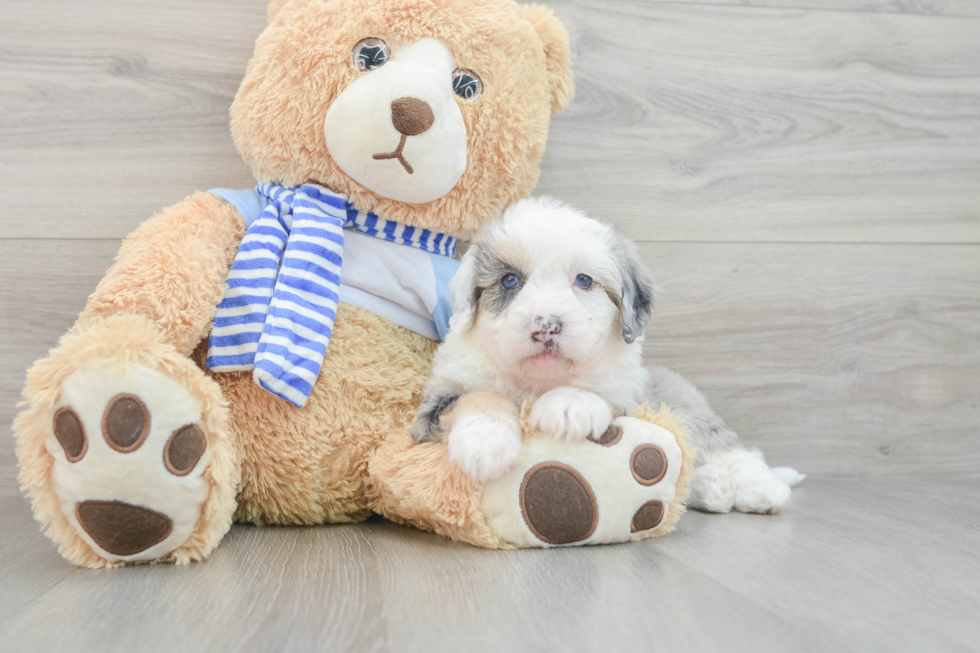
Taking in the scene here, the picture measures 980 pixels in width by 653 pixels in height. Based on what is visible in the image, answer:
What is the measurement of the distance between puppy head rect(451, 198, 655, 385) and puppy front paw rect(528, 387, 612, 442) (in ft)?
0.24

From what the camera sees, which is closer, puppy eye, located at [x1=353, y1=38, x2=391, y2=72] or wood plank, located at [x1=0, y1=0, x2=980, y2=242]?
puppy eye, located at [x1=353, y1=38, x2=391, y2=72]

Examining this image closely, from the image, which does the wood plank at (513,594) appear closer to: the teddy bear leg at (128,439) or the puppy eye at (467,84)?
the teddy bear leg at (128,439)

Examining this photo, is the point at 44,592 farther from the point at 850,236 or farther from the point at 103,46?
the point at 850,236

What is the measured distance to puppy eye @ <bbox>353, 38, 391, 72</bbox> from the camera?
5.02 feet

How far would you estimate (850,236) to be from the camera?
218 centimetres

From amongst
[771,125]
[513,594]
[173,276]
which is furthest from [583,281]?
[771,125]

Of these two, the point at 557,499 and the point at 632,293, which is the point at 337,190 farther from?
the point at 557,499

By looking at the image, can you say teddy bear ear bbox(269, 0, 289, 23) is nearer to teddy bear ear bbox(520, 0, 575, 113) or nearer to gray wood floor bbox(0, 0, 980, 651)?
gray wood floor bbox(0, 0, 980, 651)

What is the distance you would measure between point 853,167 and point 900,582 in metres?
1.41

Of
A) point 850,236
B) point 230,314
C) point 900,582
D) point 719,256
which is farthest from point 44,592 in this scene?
point 850,236

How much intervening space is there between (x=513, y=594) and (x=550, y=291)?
56cm

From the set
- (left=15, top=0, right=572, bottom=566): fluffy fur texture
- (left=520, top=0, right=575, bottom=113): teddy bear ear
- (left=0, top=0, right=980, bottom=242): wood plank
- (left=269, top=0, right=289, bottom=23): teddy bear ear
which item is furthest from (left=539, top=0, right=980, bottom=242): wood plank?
(left=269, top=0, right=289, bottom=23): teddy bear ear

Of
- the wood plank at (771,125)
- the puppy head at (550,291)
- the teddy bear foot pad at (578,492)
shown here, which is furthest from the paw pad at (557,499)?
the wood plank at (771,125)

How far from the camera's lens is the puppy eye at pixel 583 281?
1.43 m
